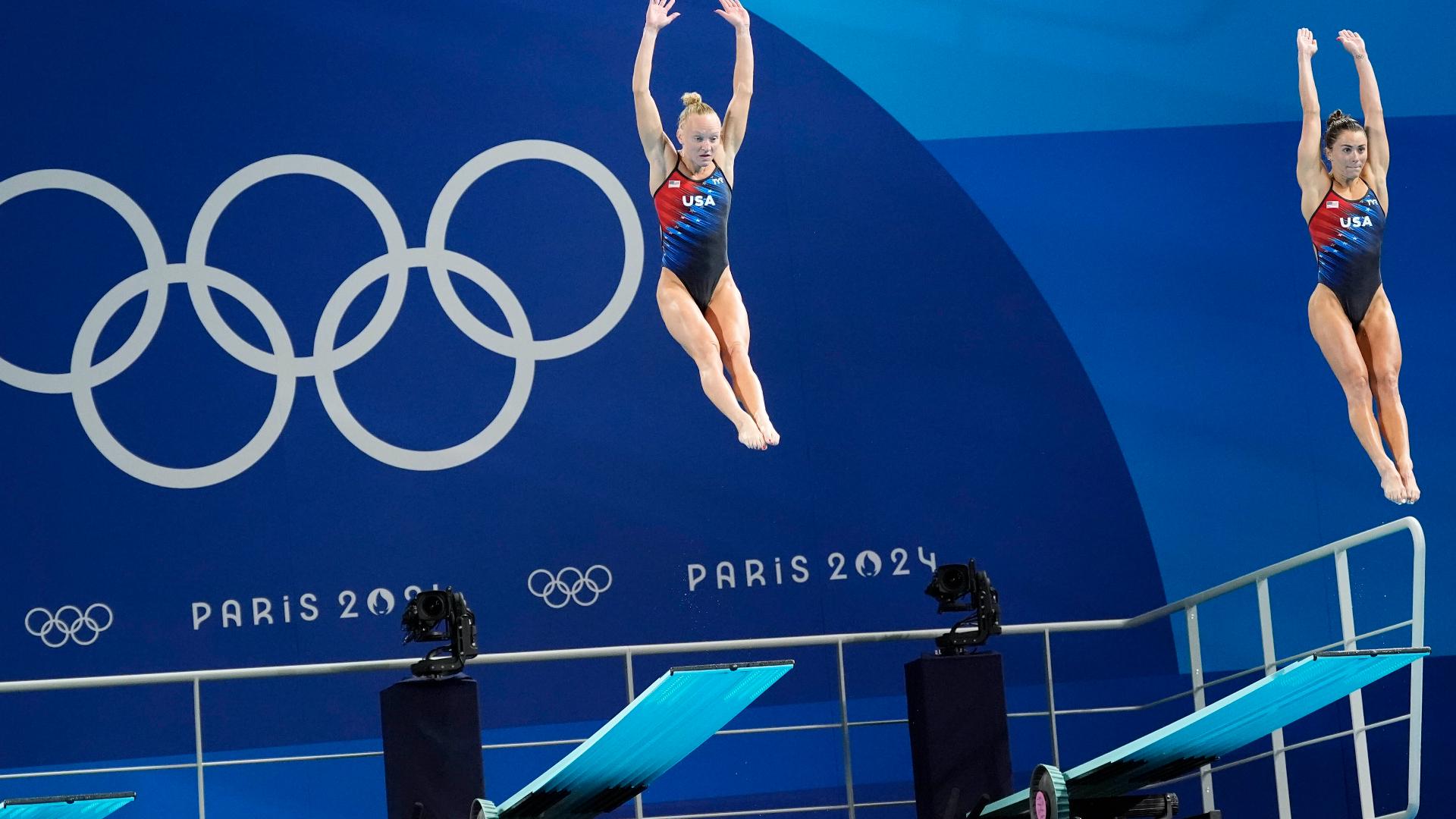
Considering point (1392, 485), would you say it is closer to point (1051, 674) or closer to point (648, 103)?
point (1051, 674)

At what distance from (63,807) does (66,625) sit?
2.38 metres

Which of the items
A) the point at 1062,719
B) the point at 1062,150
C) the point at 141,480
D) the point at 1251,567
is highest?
the point at 1062,150

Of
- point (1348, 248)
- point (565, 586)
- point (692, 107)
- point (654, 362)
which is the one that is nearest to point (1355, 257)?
point (1348, 248)

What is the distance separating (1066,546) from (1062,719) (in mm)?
632

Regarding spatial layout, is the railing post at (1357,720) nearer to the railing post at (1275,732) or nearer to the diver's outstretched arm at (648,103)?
the railing post at (1275,732)

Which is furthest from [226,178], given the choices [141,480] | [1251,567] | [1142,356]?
[1251,567]

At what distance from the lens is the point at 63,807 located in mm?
4043

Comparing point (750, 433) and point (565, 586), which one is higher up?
point (750, 433)

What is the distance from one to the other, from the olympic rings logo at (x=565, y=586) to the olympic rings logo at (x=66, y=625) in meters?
1.51

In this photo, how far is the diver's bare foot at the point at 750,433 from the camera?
657cm

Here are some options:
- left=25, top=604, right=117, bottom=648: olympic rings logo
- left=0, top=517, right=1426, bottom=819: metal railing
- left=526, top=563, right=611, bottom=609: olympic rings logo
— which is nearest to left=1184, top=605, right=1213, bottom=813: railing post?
left=0, top=517, right=1426, bottom=819: metal railing

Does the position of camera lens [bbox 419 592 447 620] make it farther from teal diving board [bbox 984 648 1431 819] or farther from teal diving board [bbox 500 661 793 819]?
teal diving board [bbox 984 648 1431 819]

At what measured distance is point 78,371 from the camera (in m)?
6.41

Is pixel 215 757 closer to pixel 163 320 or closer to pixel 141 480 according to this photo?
pixel 141 480
